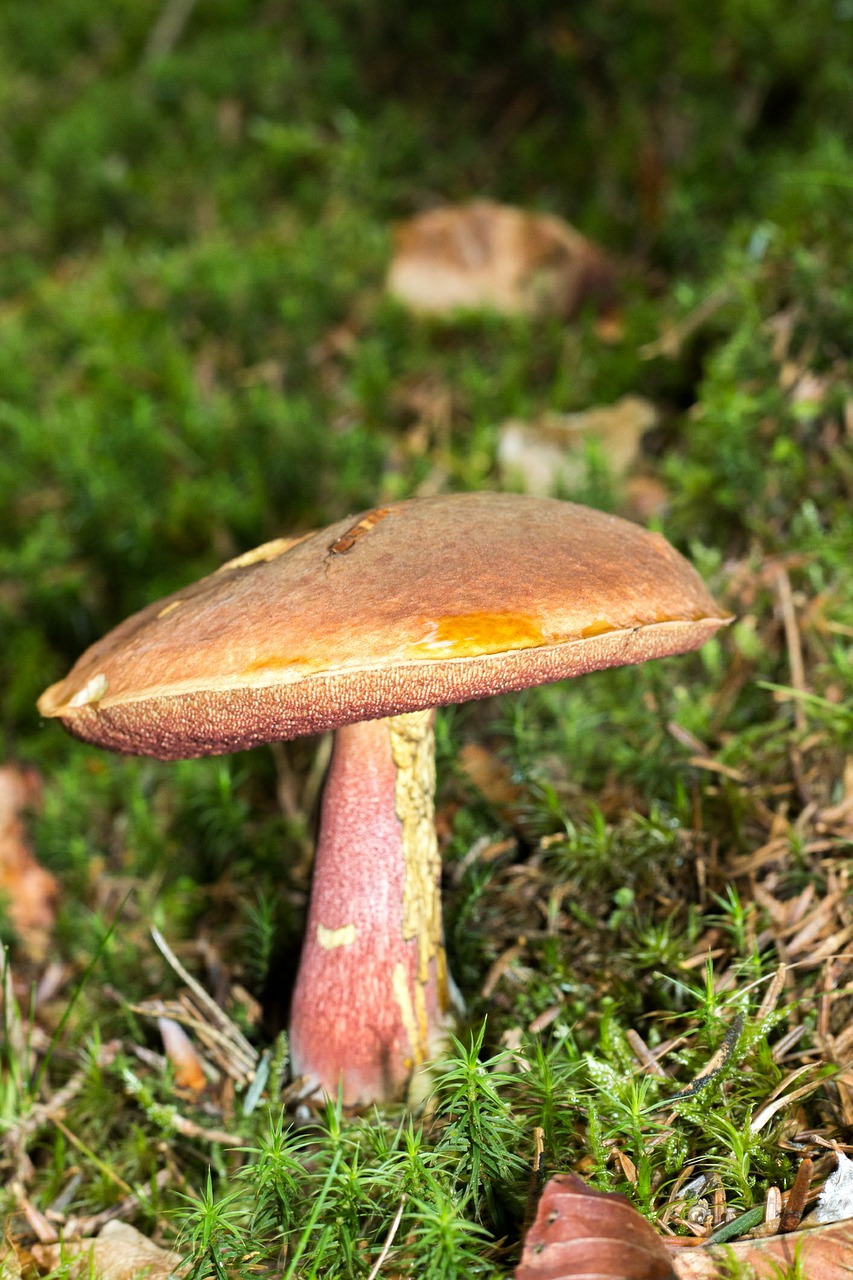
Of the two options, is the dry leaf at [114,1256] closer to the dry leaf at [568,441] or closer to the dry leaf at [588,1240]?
the dry leaf at [588,1240]

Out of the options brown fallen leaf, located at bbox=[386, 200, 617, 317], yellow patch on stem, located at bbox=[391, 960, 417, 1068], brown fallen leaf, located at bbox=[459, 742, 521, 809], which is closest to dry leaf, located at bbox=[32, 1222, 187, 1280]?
yellow patch on stem, located at bbox=[391, 960, 417, 1068]

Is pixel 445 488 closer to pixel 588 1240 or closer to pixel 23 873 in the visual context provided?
pixel 23 873

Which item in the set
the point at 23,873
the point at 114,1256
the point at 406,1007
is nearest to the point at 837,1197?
the point at 406,1007

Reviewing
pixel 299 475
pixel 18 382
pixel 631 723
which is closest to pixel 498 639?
pixel 631 723

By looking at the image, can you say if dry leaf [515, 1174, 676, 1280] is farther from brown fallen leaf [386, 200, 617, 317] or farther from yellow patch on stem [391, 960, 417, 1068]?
brown fallen leaf [386, 200, 617, 317]

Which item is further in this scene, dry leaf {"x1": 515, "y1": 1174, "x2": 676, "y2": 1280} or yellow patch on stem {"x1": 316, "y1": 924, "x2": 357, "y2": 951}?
yellow patch on stem {"x1": 316, "y1": 924, "x2": 357, "y2": 951}
